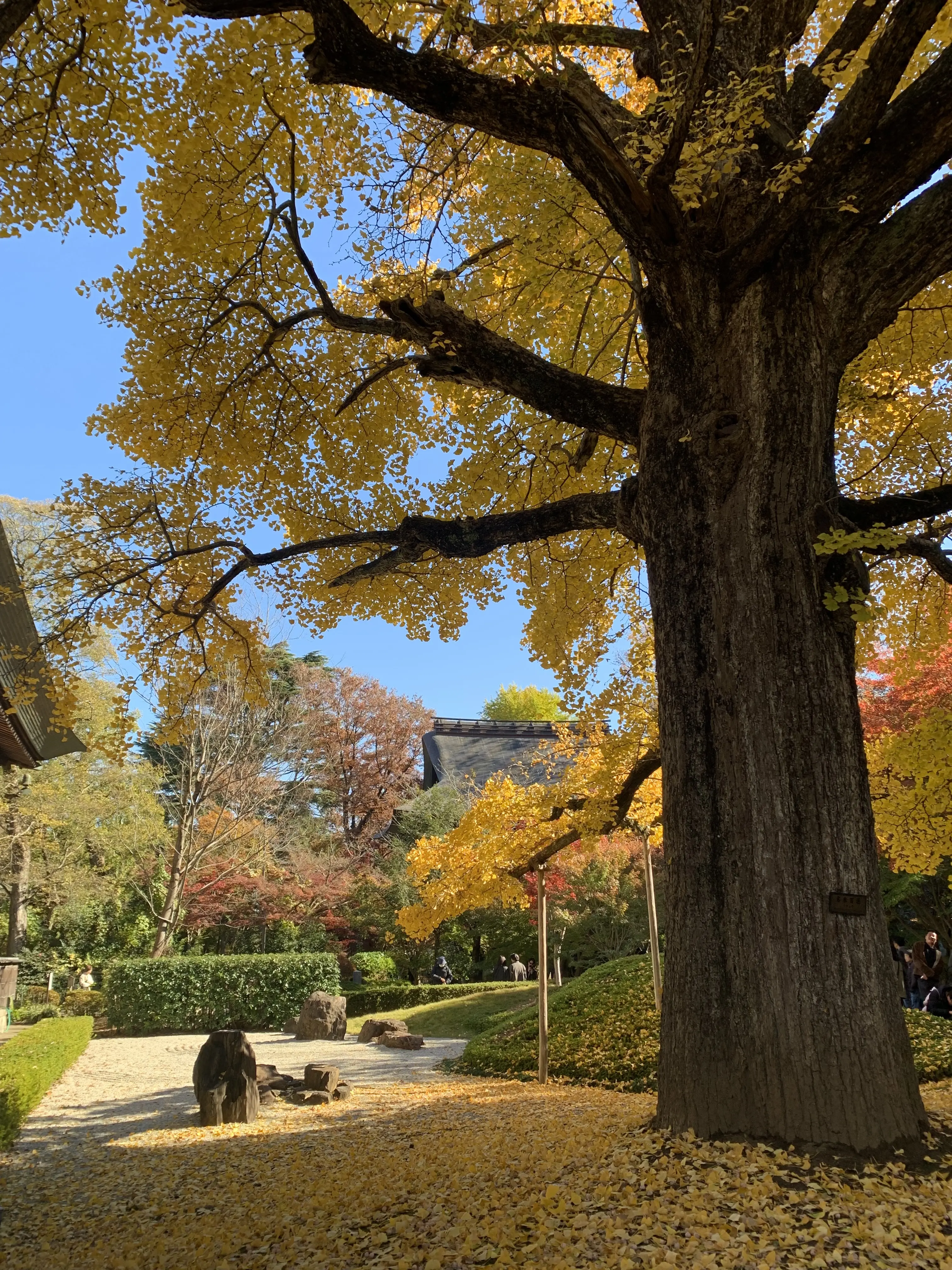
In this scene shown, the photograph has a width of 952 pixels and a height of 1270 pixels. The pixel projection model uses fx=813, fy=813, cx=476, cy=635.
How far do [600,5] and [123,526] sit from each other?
5.86 m

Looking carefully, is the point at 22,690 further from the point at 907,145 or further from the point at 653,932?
the point at 653,932

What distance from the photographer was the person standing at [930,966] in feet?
32.2

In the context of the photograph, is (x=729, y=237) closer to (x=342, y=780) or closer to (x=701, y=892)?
(x=701, y=892)

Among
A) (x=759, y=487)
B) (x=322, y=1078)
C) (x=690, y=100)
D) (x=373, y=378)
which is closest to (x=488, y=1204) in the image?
(x=759, y=487)

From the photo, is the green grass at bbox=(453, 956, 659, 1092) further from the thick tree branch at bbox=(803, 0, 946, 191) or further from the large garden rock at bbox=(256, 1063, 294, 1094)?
the thick tree branch at bbox=(803, 0, 946, 191)

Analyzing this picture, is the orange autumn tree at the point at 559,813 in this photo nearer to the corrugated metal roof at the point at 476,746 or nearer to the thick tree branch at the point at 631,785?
the thick tree branch at the point at 631,785

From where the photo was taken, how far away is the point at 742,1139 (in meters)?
3.41

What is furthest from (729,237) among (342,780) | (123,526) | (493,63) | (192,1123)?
(342,780)

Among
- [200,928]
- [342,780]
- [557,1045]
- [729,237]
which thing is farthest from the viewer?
[342,780]

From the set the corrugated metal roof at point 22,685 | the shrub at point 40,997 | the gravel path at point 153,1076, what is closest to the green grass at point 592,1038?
the gravel path at point 153,1076

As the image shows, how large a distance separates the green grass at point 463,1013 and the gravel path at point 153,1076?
684 mm

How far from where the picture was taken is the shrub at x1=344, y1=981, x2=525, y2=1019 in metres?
18.0

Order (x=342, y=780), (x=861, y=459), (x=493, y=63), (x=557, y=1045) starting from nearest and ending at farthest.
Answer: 1. (x=493, y=63)
2. (x=861, y=459)
3. (x=557, y=1045)
4. (x=342, y=780)

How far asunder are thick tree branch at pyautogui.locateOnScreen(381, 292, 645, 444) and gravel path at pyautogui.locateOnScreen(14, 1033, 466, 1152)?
273 inches
